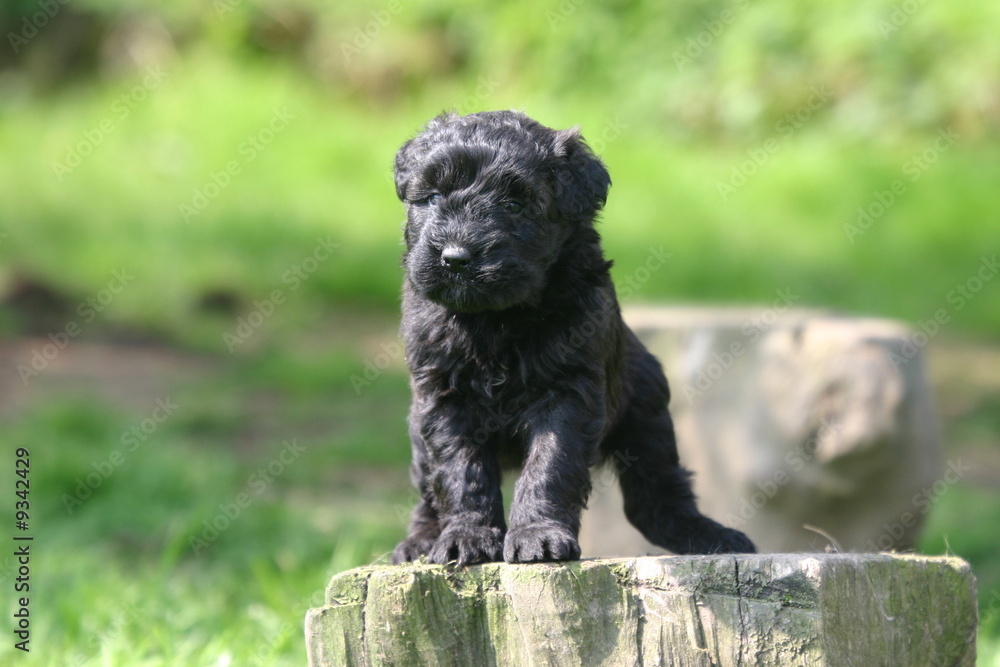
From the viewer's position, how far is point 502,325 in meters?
3.17

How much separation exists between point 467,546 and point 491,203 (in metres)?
0.93

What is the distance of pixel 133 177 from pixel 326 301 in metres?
3.17

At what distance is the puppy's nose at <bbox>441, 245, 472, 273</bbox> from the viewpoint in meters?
2.95

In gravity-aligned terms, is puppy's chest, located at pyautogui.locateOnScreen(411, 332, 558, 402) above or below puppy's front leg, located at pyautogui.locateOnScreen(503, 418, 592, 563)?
above

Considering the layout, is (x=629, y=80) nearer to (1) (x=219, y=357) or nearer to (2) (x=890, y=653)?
(1) (x=219, y=357)
